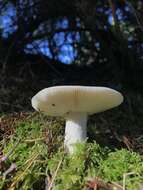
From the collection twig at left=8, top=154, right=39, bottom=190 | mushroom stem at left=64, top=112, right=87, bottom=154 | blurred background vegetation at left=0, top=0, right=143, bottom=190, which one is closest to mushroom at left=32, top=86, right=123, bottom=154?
mushroom stem at left=64, top=112, right=87, bottom=154

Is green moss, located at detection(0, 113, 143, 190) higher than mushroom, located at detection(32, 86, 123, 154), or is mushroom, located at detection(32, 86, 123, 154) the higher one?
mushroom, located at detection(32, 86, 123, 154)

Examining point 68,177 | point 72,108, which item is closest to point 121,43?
point 72,108

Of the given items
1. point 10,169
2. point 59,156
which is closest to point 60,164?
point 59,156

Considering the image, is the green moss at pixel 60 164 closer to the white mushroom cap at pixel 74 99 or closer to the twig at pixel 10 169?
the twig at pixel 10 169

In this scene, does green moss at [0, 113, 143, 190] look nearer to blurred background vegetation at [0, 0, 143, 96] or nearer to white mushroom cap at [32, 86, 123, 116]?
white mushroom cap at [32, 86, 123, 116]

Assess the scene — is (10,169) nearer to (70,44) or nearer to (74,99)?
(74,99)

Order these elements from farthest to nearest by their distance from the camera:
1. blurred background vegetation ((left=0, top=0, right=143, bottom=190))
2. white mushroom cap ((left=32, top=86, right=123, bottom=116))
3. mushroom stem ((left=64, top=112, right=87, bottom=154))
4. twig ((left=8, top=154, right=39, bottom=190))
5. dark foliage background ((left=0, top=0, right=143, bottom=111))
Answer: dark foliage background ((left=0, top=0, right=143, bottom=111))
blurred background vegetation ((left=0, top=0, right=143, bottom=190))
mushroom stem ((left=64, top=112, right=87, bottom=154))
white mushroom cap ((left=32, top=86, right=123, bottom=116))
twig ((left=8, top=154, right=39, bottom=190))
